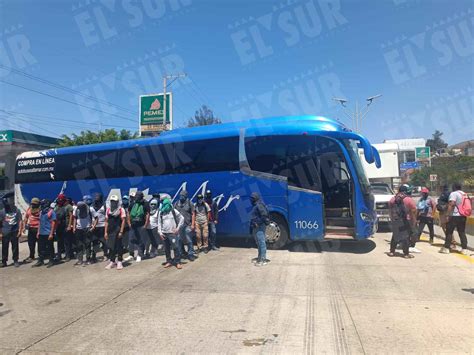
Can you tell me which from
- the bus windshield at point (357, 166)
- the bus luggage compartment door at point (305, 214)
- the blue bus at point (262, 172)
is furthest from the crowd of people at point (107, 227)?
the bus windshield at point (357, 166)

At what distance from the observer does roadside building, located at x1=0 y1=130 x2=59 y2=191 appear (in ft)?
87.6

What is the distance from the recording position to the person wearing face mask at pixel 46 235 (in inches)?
359

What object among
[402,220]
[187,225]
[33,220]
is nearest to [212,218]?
[187,225]

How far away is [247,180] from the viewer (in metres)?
10.2

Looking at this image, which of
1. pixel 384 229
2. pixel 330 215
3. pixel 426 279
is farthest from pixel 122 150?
pixel 384 229

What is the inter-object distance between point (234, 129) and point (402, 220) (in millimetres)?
4977

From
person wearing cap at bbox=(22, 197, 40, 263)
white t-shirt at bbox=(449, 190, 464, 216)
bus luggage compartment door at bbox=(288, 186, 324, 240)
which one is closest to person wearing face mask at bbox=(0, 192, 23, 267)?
person wearing cap at bbox=(22, 197, 40, 263)

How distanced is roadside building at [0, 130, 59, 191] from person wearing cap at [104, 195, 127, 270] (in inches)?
881

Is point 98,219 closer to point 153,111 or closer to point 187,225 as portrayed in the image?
point 187,225

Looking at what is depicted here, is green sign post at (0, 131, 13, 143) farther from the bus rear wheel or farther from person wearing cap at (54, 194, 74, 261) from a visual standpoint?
the bus rear wheel

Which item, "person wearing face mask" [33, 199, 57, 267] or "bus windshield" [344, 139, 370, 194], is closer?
"person wearing face mask" [33, 199, 57, 267]

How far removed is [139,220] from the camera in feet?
29.5

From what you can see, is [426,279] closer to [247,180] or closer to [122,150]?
[247,180]

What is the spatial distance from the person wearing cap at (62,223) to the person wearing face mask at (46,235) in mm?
135
